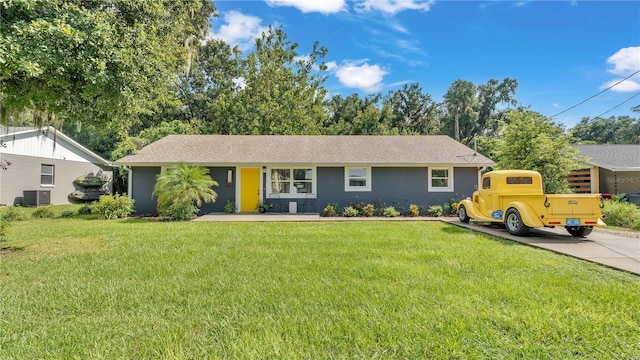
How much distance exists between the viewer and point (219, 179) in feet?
43.8

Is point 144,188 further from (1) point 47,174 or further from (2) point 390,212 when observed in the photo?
(2) point 390,212

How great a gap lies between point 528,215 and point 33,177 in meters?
23.0

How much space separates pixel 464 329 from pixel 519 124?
1377cm

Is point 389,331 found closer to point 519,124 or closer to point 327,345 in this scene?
point 327,345

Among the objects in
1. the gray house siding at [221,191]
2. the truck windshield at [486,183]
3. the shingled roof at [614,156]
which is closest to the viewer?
the truck windshield at [486,183]

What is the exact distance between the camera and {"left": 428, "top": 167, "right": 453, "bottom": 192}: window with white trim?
1344 centimetres

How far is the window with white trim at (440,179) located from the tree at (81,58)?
11.4 metres

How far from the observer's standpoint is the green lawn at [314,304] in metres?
2.54

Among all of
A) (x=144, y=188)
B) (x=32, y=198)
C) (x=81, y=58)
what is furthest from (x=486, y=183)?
(x=32, y=198)

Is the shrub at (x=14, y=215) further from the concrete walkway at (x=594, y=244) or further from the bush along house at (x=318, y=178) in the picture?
the concrete walkway at (x=594, y=244)

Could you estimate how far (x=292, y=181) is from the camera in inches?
534

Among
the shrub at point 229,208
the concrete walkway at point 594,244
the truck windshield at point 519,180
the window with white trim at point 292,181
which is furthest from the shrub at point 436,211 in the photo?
the shrub at point 229,208

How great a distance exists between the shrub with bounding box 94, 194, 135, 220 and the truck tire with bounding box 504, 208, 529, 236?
14.1m

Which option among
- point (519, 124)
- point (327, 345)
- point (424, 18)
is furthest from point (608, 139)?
point (327, 345)
